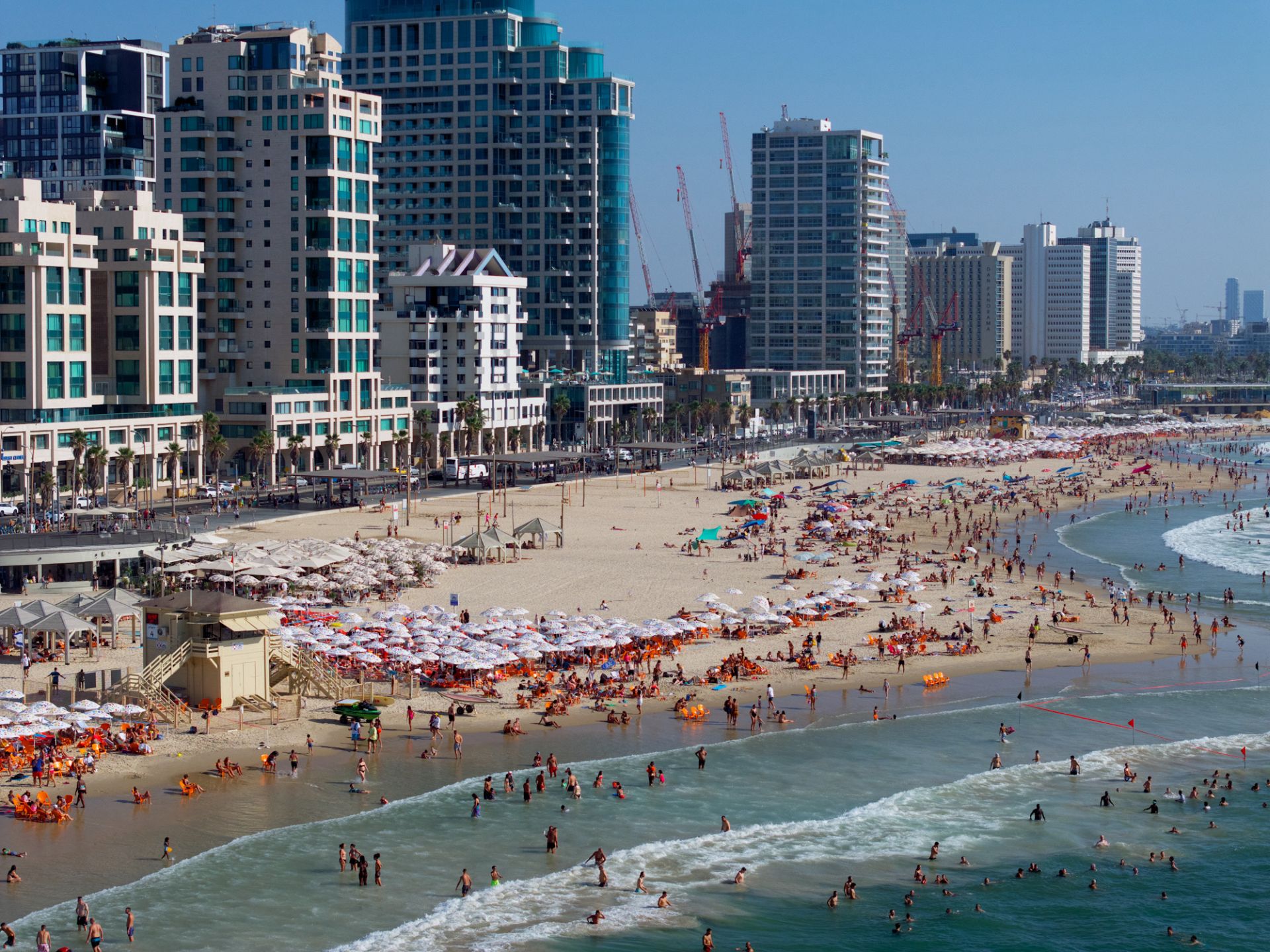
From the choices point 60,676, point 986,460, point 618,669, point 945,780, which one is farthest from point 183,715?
point 986,460

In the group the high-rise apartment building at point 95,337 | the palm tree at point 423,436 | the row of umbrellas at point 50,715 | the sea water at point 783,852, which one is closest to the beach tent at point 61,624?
the row of umbrellas at point 50,715

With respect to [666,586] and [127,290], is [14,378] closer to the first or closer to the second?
[127,290]

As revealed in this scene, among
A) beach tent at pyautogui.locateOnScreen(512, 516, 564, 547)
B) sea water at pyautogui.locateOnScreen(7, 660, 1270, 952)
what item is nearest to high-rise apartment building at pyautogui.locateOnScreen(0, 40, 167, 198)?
beach tent at pyautogui.locateOnScreen(512, 516, 564, 547)

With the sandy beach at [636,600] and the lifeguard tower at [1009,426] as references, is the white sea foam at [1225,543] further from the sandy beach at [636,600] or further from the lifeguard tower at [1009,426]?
the lifeguard tower at [1009,426]

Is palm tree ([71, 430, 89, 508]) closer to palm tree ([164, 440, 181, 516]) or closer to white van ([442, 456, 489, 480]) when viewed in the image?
palm tree ([164, 440, 181, 516])

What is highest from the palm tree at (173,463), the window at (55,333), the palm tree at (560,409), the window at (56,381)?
the window at (55,333)

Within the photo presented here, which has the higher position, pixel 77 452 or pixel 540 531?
pixel 77 452

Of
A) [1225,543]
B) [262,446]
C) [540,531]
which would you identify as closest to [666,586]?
[540,531]
